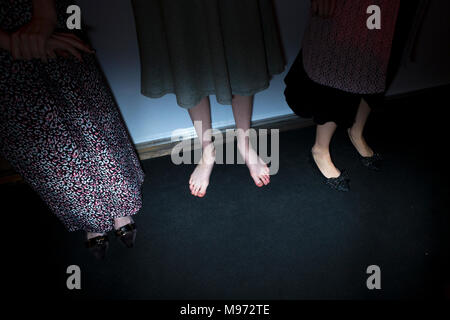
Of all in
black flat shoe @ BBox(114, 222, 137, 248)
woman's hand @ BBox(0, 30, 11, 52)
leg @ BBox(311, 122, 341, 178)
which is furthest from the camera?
leg @ BBox(311, 122, 341, 178)

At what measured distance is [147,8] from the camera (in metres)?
0.71

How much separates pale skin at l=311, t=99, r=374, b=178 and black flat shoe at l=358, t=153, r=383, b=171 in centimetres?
2

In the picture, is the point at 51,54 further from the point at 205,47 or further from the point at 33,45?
the point at 205,47

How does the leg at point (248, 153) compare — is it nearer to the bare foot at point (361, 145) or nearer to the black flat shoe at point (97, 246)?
the bare foot at point (361, 145)

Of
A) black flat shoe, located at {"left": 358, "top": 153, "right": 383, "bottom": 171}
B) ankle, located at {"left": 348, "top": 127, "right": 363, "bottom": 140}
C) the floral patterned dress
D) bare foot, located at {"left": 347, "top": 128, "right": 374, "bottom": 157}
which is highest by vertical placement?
the floral patterned dress

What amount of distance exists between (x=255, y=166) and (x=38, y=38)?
88 cm

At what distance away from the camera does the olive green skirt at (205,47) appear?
0.71 metres

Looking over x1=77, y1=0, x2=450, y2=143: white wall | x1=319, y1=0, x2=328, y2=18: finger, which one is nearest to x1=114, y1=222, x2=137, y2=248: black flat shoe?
x1=77, y1=0, x2=450, y2=143: white wall

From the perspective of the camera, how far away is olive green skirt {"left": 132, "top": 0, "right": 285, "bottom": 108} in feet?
2.34

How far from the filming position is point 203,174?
118cm

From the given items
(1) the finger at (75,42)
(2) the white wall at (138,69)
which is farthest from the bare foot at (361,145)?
(1) the finger at (75,42)

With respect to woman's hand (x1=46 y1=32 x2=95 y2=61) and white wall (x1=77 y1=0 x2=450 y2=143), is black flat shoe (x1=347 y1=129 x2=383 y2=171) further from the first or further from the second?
woman's hand (x1=46 y1=32 x2=95 y2=61)

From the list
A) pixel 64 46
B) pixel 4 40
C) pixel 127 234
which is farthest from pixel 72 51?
pixel 127 234

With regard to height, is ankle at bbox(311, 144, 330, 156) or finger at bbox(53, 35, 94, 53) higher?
finger at bbox(53, 35, 94, 53)
